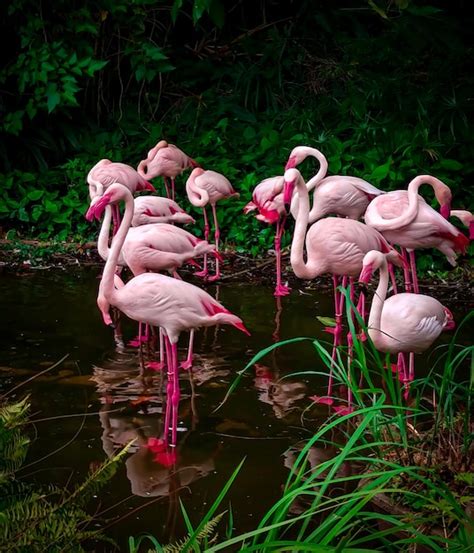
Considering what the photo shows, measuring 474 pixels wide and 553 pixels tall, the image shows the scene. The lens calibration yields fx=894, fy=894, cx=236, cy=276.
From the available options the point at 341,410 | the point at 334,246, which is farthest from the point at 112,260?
the point at 341,410

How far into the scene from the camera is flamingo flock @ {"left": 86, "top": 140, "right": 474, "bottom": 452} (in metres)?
4.36

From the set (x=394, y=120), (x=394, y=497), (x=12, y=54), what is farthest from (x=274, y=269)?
(x=394, y=497)

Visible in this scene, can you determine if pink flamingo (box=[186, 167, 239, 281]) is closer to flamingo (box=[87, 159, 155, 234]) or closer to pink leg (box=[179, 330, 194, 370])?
flamingo (box=[87, 159, 155, 234])

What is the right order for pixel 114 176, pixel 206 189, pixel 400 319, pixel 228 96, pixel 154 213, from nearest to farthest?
pixel 400 319, pixel 154 213, pixel 114 176, pixel 206 189, pixel 228 96

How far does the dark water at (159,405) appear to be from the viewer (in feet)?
11.8

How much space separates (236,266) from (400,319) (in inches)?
145

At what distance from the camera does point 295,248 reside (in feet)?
17.1

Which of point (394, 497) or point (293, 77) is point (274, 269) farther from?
point (394, 497)

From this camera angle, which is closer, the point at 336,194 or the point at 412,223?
the point at 412,223

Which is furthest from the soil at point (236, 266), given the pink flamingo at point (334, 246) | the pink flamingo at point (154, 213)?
the pink flamingo at point (334, 246)

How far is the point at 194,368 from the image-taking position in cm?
523

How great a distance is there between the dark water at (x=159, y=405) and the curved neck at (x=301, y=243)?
1.75 feet

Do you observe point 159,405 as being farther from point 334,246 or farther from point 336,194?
point 336,194

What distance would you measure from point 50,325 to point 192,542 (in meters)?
4.15
